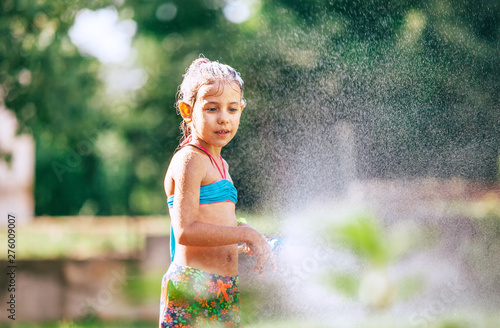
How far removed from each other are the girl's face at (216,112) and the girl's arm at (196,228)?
141 mm

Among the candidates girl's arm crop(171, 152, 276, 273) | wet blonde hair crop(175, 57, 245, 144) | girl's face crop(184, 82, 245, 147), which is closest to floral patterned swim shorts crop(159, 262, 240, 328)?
girl's arm crop(171, 152, 276, 273)

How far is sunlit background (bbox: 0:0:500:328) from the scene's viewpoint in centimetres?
414

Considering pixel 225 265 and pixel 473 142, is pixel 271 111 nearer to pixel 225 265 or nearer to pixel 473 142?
pixel 473 142

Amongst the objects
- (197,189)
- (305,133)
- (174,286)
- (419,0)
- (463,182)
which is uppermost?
(419,0)

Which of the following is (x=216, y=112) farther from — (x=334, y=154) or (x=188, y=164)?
(x=334, y=154)

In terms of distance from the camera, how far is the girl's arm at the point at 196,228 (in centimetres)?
186

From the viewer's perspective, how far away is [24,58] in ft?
19.9

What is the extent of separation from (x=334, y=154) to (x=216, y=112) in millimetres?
2295

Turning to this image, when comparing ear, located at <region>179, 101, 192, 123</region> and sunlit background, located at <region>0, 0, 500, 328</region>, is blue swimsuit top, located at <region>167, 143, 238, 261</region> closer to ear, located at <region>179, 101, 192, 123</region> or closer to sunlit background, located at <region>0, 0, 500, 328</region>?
ear, located at <region>179, 101, 192, 123</region>

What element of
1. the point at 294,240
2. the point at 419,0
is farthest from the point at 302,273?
the point at 419,0

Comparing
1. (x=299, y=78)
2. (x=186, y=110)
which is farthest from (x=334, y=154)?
(x=186, y=110)

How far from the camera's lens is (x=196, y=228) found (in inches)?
A: 73.5

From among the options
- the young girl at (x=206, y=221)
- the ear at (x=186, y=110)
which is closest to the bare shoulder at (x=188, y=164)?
the young girl at (x=206, y=221)

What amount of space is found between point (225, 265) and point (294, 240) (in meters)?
1.42
